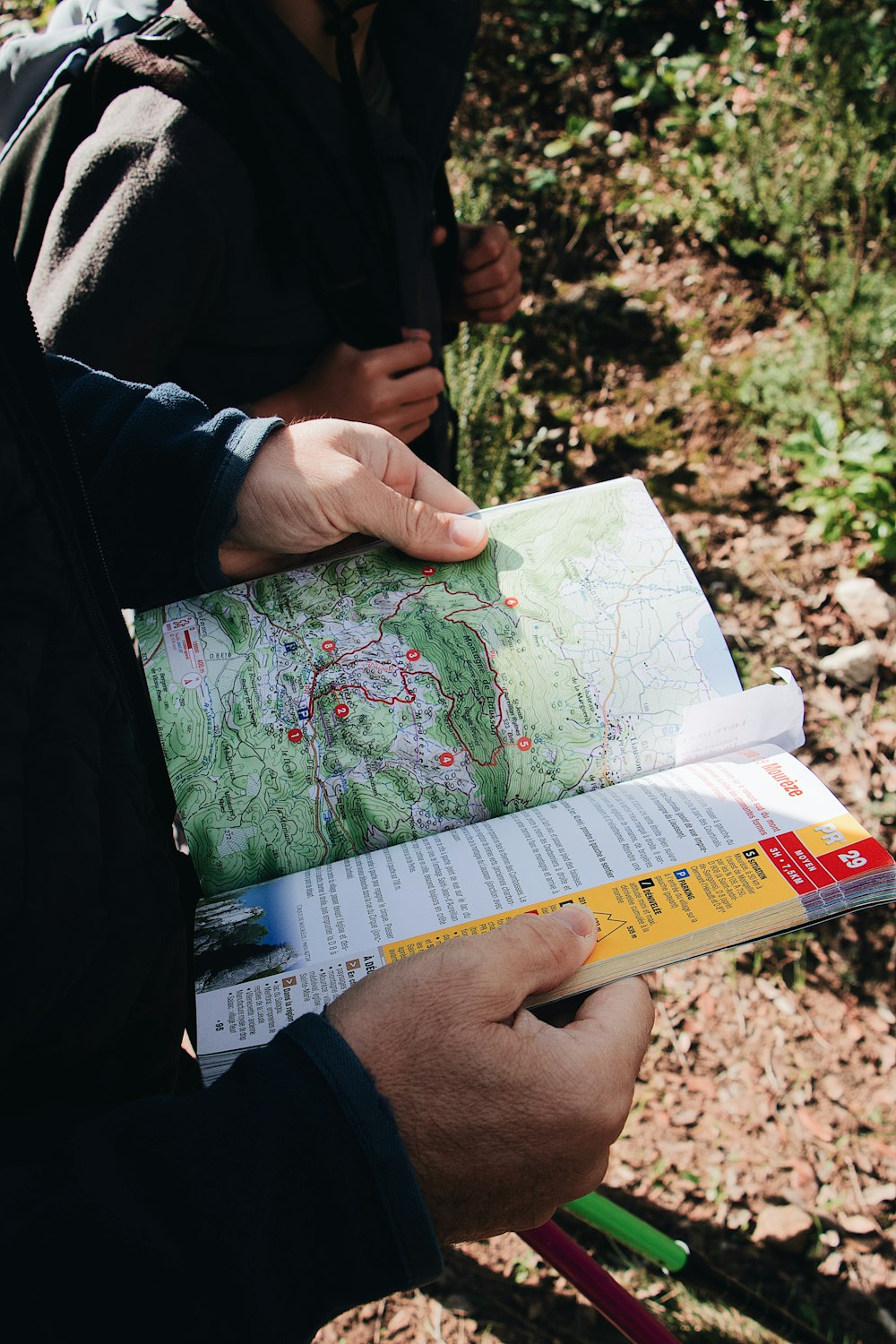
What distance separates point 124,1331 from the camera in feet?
2.14

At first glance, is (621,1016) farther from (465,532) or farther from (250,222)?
(250,222)

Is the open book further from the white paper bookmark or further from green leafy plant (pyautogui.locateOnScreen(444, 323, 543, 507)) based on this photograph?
green leafy plant (pyautogui.locateOnScreen(444, 323, 543, 507))

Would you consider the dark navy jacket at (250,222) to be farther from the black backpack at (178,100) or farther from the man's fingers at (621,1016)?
the man's fingers at (621,1016)

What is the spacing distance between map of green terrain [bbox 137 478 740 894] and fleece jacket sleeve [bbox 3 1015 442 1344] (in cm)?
38

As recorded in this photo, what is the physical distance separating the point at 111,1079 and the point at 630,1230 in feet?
4.58

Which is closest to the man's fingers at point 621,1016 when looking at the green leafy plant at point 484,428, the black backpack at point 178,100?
the black backpack at point 178,100

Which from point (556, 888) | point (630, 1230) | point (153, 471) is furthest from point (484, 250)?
point (630, 1230)

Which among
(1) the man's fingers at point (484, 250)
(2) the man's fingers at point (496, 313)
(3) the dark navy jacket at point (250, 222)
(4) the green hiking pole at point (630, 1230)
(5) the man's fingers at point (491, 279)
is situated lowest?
(4) the green hiking pole at point (630, 1230)

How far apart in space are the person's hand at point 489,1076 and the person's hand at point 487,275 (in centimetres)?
200

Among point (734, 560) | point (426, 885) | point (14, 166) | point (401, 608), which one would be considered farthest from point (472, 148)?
point (426, 885)

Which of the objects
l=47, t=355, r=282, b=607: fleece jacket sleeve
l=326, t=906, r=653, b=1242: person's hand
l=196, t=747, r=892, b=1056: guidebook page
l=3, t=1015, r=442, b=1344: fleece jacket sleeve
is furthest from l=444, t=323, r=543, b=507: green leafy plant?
l=3, t=1015, r=442, b=1344: fleece jacket sleeve

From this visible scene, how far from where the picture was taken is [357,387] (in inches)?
68.7

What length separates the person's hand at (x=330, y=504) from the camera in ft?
3.86

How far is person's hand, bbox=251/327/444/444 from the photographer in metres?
1.75
